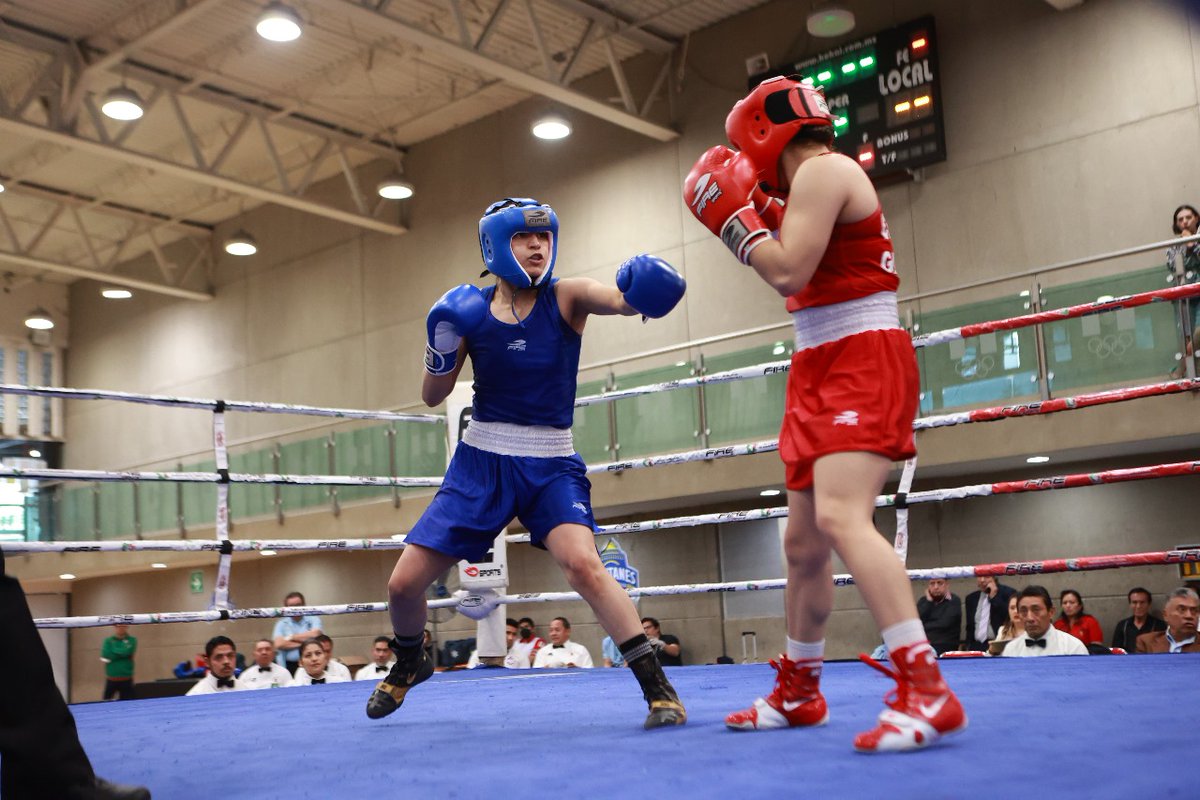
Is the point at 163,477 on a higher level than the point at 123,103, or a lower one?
lower

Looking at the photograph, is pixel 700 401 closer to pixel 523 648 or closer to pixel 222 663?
pixel 523 648

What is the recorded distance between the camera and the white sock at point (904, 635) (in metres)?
1.92

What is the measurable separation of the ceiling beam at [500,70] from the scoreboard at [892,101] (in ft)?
6.93

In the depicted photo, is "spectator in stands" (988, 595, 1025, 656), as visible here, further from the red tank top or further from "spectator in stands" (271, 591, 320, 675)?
"spectator in stands" (271, 591, 320, 675)

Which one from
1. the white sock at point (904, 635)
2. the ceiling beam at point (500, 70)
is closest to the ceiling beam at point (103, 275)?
the ceiling beam at point (500, 70)

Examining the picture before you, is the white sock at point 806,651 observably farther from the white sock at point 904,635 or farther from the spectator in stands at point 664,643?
the spectator in stands at point 664,643

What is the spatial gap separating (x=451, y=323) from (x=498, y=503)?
0.43 metres

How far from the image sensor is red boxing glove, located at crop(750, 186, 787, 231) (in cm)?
224

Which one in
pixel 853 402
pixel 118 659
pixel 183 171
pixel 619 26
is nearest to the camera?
pixel 853 402

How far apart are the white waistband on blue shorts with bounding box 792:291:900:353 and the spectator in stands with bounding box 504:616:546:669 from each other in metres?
6.37

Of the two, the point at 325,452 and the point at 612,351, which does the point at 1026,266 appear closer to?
the point at 612,351

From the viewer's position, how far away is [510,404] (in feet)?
9.21

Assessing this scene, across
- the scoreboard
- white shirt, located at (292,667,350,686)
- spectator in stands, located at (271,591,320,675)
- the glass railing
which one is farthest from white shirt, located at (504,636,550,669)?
the scoreboard

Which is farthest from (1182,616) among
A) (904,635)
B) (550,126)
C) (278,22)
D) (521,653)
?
(278,22)
